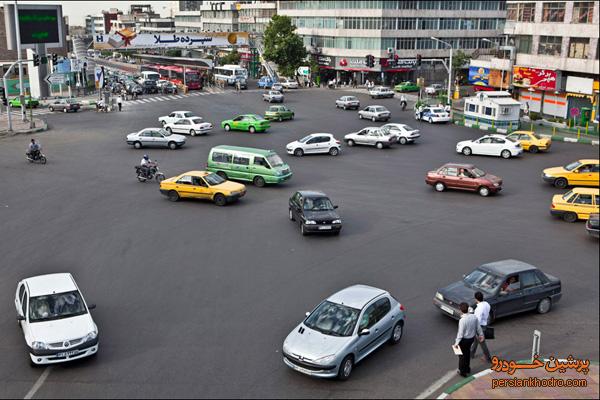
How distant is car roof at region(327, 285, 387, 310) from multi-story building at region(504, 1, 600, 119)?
38821 millimetres

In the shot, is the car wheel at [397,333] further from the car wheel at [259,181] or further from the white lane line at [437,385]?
the car wheel at [259,181]

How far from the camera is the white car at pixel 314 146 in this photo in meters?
42.0

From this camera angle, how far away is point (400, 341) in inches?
647

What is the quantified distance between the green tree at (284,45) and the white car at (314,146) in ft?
180

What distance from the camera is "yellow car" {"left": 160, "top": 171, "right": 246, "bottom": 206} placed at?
29.8 m

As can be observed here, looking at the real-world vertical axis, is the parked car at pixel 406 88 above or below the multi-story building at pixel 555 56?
below

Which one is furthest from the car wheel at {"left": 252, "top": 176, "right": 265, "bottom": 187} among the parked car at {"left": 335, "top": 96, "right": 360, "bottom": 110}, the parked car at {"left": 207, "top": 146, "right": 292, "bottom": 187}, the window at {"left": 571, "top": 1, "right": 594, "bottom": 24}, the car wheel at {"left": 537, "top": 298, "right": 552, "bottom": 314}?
the parked car at {"left": 335, "top": 96, "right": 360, "bottom": 110}

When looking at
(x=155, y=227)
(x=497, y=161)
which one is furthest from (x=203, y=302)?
(x=497, y=161)

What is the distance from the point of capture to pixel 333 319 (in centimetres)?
1552

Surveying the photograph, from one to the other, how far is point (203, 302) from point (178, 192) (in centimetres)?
1241

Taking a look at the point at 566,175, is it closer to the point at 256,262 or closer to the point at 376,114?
the point at 256,262

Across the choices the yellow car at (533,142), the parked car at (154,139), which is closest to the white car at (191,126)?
the parked car at (154,139)

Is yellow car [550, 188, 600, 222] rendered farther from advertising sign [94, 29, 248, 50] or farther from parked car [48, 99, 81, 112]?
advertising sign [94, 29, 248, 50]

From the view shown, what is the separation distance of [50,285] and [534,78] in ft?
173
